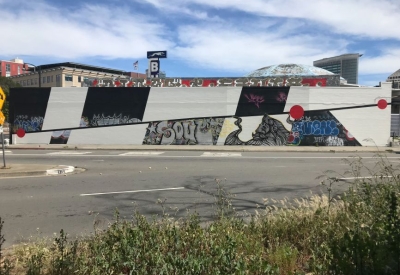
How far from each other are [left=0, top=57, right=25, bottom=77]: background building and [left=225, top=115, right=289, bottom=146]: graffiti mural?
11629 centimetres

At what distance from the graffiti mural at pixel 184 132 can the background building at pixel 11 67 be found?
111910 mm

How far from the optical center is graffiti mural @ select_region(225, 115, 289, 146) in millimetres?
24109

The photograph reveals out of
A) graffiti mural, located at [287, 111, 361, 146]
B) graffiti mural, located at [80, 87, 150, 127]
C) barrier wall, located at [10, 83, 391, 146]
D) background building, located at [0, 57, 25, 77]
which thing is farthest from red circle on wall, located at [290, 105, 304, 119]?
background building, located at [0, 57, 25, 77]

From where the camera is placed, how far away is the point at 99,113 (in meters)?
24.9

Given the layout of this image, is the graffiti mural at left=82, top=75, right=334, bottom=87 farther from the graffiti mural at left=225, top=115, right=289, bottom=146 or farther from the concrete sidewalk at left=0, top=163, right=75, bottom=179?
the concrete sidewalk at left=0, top=163, right=75, bottom=179

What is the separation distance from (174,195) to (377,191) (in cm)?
453

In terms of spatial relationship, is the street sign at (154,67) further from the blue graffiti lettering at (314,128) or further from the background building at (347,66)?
→ the background building at (347,66)

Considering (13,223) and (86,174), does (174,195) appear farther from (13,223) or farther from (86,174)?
(86,174)

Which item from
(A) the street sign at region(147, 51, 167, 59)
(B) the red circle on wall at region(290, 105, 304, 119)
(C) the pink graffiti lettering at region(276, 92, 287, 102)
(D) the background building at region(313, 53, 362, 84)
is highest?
(D) the background building at region(313, 53, 362, 84)

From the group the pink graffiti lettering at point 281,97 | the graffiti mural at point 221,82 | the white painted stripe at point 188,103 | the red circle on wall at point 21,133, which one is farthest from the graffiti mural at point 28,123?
the pink graffiti lettering at point 281,97

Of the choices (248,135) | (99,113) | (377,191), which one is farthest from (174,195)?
(99,113)

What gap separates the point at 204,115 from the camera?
24.4 m

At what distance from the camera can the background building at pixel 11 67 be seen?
386 ft

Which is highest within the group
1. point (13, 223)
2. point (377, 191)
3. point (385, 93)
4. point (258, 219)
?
point (385, 93)
